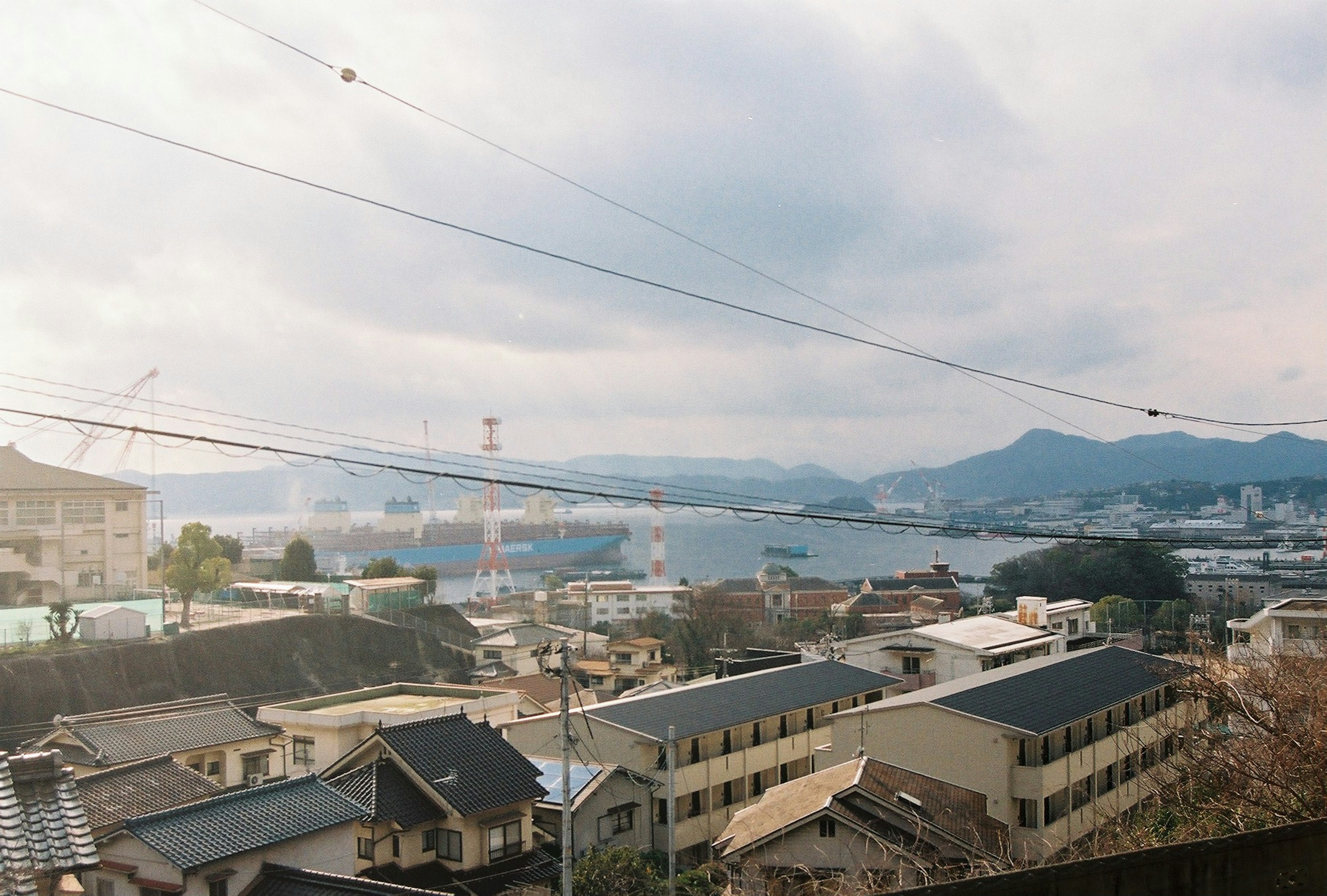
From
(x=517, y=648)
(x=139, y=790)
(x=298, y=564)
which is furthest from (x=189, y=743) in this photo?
(x=298, y=564)

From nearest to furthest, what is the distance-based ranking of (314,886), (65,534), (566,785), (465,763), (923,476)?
(314,886) → (566,785) → (465,763) → (65,534) → (923,476)

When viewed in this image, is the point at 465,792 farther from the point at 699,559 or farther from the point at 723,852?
the point at 699,559

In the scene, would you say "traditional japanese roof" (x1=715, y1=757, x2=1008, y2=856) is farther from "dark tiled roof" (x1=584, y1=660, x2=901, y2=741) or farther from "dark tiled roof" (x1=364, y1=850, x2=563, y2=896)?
"dark tiled roof" (x1=584, y1=660, x2=901, y2=741)

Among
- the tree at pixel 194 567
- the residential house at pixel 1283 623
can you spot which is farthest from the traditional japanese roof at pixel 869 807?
the tree at pixel 194 567

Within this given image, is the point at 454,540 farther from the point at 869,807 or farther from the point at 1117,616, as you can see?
the point at 869,807

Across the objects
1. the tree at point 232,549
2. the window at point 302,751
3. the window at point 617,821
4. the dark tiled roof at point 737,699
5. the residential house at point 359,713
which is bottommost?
the window at point 617,821

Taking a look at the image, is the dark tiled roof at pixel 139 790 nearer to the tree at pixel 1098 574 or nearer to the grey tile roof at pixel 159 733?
the grey tile roof at pixel 159 733
